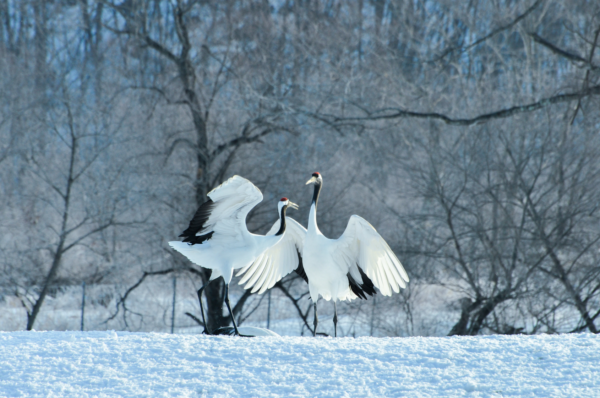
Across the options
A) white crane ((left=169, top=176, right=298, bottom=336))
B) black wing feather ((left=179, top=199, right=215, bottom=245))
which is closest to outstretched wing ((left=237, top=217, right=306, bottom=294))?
white crane ((left=169, top=176, right=298, bottom=336))

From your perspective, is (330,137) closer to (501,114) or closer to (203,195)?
(203,195)

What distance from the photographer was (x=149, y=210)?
16.8 meters

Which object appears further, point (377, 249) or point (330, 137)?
point (330, 137)

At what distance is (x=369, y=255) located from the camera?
7422 millimetres

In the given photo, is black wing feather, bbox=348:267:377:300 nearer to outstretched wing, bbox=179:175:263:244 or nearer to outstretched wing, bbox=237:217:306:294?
outstretched wing, bbox=237:217:306:294

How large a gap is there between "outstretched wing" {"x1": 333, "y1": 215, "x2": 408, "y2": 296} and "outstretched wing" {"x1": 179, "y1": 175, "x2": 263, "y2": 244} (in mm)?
1357

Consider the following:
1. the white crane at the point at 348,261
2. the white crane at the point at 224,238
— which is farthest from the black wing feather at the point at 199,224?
the white crane at the point at 348,261

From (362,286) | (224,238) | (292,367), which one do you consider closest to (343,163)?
(362,286)

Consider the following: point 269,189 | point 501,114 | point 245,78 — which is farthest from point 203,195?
point 501,114

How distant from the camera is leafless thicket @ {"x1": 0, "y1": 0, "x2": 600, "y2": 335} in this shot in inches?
522

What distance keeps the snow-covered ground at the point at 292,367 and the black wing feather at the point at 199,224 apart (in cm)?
148

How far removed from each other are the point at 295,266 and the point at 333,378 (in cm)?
418

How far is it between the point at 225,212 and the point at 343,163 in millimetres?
11503

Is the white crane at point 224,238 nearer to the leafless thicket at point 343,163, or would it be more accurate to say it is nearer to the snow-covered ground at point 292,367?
the snow-covered ground at point 292,367
